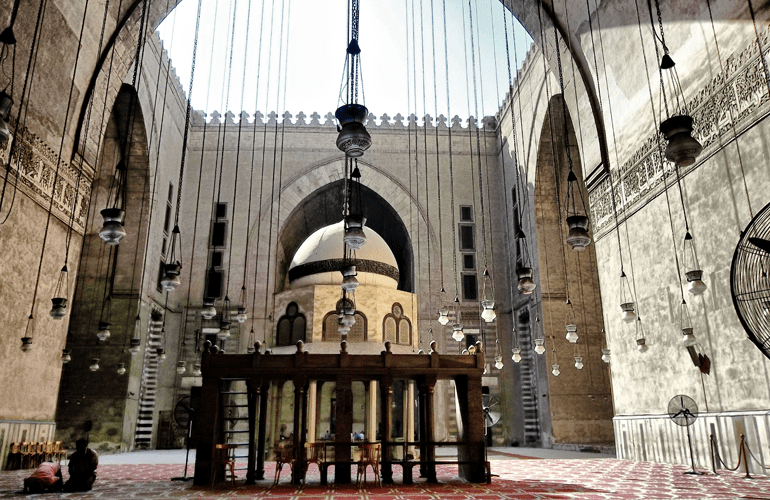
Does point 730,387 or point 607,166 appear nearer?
point 730,387

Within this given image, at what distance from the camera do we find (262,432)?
256 inches

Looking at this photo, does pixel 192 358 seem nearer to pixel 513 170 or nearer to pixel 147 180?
pixel 147 180

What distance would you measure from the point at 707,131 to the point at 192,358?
14005 mm

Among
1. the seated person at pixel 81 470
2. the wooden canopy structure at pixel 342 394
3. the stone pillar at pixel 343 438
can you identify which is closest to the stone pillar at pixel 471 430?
the wooden canopy structure at pixel 342 394

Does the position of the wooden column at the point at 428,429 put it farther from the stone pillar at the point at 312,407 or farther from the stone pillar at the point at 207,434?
the stone pillar at the point at 207,434

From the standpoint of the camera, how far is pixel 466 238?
17.8m

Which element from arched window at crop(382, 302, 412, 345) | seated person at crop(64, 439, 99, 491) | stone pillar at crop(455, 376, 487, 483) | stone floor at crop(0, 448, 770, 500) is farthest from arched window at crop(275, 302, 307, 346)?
seated person at crop(64, 439, 99, 491)

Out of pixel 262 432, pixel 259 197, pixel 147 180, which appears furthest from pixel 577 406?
pixel 147 180

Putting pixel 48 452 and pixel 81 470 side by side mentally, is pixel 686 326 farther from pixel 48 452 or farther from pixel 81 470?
pixel 48 452

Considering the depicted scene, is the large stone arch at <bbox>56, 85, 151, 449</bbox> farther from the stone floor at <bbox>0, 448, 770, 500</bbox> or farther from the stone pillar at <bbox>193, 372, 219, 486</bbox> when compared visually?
the stone pillar at <bbox>193, 372, 219, 486</bbox>

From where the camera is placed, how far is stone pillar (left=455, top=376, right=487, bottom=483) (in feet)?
20.3

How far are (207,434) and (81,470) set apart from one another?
120 cm

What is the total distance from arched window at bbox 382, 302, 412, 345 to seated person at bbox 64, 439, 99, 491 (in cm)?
840

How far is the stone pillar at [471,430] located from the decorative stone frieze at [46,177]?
657 centimetres
